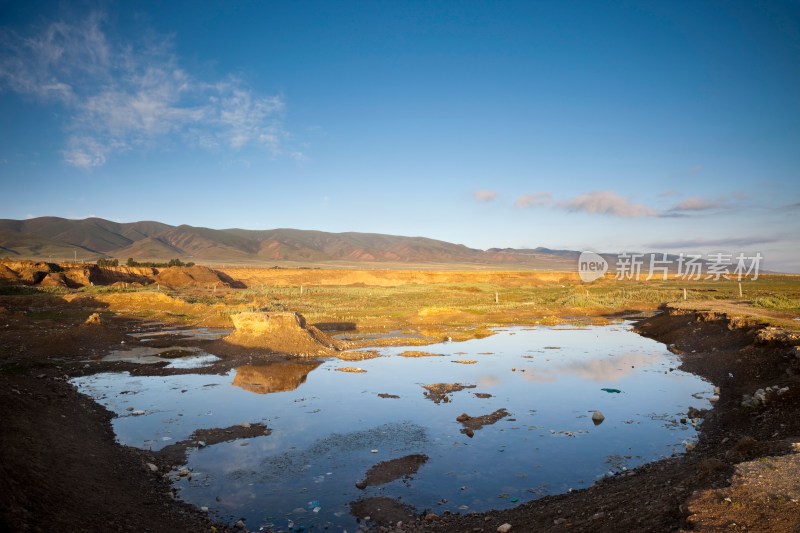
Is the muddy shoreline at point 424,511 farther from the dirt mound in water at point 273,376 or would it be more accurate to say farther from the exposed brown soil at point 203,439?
the dirt mound in water at point 273,376

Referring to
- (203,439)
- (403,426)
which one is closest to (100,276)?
(203,439)

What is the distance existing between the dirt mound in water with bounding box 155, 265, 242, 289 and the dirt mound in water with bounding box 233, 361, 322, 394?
64546 millimetres

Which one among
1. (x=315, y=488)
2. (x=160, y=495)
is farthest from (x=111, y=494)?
(x=315, y=488)

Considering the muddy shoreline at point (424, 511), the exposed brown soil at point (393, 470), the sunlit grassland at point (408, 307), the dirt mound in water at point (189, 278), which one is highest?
the muddy shoreline at point (424, 511)

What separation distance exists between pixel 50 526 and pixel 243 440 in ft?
21.1

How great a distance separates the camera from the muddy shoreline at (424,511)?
6297 millimetres

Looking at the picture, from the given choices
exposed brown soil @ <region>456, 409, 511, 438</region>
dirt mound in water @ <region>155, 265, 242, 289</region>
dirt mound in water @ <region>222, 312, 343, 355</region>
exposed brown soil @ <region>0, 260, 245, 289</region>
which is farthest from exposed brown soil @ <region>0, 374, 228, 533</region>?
dirt mound in water @ <region>155, 265, 242, 289</region>

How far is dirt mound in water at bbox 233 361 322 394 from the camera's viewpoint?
64.0ft

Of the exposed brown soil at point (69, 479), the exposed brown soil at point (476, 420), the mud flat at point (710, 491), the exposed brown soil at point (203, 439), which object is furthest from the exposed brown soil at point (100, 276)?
the mud flat at point (710, 491)

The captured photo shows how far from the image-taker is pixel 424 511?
29.9ft

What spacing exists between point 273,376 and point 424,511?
13.8 metres

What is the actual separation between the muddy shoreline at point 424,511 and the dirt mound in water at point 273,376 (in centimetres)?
573

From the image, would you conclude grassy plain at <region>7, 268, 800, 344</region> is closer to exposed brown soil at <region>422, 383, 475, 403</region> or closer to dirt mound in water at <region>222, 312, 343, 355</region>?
dirt mound in water at <region>222, 312, 343, 355</region>

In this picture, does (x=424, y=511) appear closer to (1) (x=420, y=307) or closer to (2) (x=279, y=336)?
(2) (x=279, y=336)
